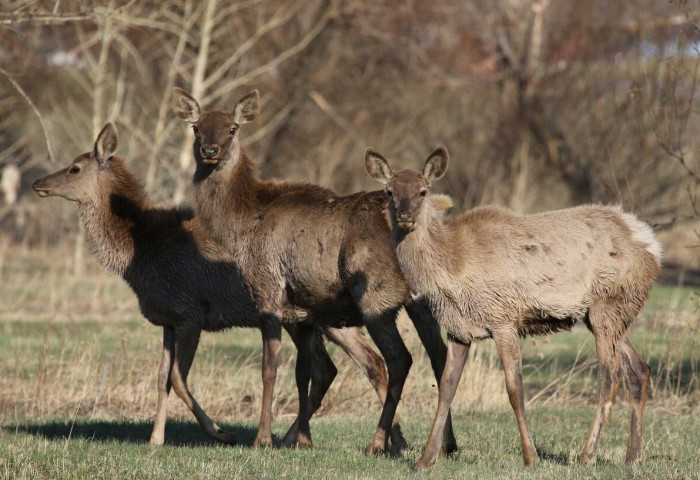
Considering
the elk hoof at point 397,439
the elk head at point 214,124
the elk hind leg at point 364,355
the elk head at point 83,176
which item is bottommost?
the elk hoof at point 397,439

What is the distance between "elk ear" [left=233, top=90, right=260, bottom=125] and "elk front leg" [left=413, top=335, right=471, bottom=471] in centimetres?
342

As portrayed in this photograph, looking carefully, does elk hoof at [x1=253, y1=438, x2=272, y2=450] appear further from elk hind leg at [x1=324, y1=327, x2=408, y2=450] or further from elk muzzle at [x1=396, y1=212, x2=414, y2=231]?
elk muzzle at [x1=396, y1=212, x2=414, y2=231]

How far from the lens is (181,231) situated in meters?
11.7

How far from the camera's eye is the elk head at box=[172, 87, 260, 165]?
10.5m

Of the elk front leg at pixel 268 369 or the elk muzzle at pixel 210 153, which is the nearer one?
the elk front leg at pixel 268 369

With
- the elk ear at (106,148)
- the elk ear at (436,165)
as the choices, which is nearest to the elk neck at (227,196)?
the elk ear at (106,148)

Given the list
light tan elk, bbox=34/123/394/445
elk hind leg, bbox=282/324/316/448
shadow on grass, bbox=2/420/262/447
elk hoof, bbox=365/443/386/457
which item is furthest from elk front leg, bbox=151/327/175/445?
elk hoof, bbox=365/443/386/457

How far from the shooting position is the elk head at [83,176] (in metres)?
11.8

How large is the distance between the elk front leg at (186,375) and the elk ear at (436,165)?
3425 millimetres

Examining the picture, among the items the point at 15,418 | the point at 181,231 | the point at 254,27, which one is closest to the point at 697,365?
the point at 181,231

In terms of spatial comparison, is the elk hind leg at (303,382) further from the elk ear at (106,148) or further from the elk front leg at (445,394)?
the elk ear at (106,148)

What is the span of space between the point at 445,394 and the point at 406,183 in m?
1.84

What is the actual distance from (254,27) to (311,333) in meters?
18.0

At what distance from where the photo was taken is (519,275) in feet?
30.2
